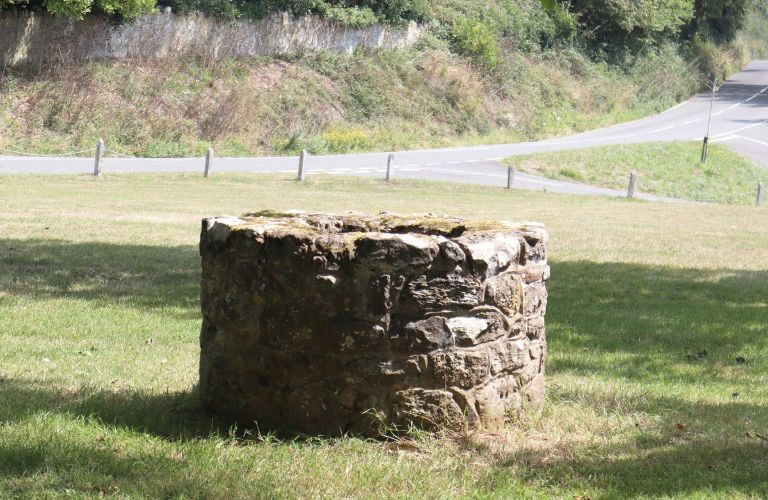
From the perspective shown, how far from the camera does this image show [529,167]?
3625 cm

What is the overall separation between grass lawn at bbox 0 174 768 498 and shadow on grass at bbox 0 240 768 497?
20mm

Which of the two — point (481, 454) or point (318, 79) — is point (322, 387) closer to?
point (481, 454)

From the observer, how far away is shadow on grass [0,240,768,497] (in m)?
5.38

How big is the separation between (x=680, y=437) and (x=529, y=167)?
30723 mm

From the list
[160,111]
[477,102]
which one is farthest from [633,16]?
[160,111]

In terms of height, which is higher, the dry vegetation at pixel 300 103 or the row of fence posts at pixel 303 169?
the dry vegetation at pixel 300 103

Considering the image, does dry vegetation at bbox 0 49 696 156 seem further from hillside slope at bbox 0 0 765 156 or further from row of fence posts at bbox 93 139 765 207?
row of fence posts at bbox 93 139 765 207

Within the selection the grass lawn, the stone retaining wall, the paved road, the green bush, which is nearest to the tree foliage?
the stone retaining wall

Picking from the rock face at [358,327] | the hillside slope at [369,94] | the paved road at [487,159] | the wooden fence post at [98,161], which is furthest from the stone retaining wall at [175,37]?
the rock face at [358,327]

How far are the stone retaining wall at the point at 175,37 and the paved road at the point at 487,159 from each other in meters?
5.48

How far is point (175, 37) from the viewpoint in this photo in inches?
1483

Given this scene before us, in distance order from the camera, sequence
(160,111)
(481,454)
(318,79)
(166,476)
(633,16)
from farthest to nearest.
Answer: (633,16) < (318,79) < (160,111) < (481,454) < (166,476)

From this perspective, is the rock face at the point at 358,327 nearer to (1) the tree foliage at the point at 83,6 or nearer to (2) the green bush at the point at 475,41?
(1) the tree foliage at the point at 83,6

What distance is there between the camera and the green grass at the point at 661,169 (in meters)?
35.7
